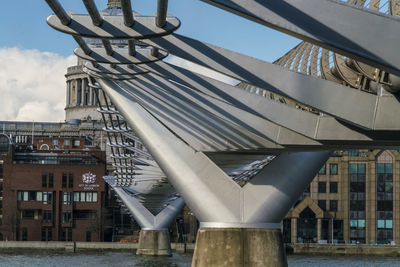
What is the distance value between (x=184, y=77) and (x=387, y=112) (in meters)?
5.83

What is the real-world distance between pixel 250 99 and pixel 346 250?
→ 181ft

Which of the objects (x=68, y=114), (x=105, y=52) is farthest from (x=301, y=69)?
(x=68, y=114)

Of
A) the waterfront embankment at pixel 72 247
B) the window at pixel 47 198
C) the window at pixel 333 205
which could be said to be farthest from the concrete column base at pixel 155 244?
the window at pixel 333 205

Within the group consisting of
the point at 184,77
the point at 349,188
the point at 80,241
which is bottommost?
the point at 80,241

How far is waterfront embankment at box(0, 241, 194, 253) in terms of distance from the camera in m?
75.2

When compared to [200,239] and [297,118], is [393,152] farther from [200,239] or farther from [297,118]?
[297,118]

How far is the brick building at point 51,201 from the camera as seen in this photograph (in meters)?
84.3

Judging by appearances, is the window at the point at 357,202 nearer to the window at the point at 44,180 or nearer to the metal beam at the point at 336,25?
the window at the point at 44,180

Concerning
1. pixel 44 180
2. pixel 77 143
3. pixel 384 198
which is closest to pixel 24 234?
pixel 44 180

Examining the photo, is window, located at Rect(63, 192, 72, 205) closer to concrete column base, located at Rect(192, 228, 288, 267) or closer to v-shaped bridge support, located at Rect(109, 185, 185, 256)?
v-shaped bridge support, located at Rect(109, 185, 185, 256)

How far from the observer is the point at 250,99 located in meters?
19.7

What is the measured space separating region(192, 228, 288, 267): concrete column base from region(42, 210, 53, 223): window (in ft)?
197

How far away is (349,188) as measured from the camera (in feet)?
270

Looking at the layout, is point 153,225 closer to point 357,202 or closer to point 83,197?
point 83,197
